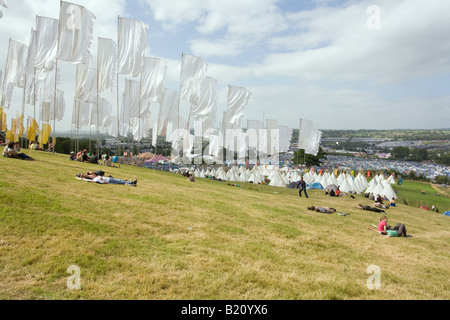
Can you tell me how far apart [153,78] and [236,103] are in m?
8.33

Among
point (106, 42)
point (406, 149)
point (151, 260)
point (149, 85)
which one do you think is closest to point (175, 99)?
point (149, 85)

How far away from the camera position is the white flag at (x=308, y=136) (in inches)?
1108

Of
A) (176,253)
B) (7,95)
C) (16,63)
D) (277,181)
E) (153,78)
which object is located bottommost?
(277,181)

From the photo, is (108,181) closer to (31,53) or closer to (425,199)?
(31,53)

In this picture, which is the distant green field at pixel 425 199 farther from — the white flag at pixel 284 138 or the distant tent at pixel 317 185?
the white flag at pixel 284 138

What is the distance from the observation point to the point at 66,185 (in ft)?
36.7

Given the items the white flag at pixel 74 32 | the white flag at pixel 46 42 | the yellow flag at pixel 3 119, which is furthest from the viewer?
the yellow flag at pixel 3 119

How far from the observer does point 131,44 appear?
73.1 ft

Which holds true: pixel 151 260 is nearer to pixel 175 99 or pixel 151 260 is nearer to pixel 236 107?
pixel 236 107

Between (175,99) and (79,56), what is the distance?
13101 mm

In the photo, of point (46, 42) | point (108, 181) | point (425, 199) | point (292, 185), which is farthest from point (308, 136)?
point (425, 199)

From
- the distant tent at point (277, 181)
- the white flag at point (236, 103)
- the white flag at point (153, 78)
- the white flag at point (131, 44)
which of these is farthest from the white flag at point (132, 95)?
the distant tent at point (277, 181)

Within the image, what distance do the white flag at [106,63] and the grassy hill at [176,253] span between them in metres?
13.6

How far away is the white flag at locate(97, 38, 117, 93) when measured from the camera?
23.3 metres
